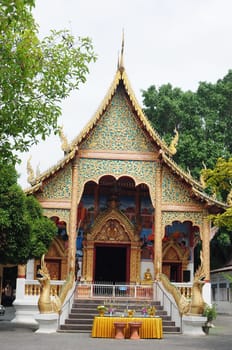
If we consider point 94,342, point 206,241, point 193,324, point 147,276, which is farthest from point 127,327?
point 147,276

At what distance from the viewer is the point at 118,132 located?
19.3 meters

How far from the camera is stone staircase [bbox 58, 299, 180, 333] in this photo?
15227 millimetres

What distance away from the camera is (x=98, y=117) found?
62.3 ft

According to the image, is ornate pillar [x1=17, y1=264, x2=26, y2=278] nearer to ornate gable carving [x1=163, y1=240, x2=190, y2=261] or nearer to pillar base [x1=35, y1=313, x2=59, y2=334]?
pillar base [x1=35, y1=313, x2=59, y2=334]

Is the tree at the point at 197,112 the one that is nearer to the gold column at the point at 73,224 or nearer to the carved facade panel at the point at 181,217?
the carved facade panel at the point at 181,217

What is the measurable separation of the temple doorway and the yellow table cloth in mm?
7184

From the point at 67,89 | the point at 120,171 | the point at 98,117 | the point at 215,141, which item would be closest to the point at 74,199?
the point at 120,171

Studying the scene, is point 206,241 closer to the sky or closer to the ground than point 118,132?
closer to the ground

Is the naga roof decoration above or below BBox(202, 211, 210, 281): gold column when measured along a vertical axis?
above

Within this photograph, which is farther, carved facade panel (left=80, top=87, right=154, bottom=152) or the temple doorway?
the temple doorway

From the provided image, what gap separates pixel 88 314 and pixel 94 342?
3.10 meters

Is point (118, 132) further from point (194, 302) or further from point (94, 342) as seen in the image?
point (94, 342)

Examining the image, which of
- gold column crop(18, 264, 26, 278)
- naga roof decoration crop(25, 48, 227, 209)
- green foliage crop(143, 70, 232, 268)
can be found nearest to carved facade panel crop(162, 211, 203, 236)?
naga roof decoration crop(25, 48, 227, 209)

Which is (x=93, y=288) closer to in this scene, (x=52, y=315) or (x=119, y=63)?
(x=52, y=315)
